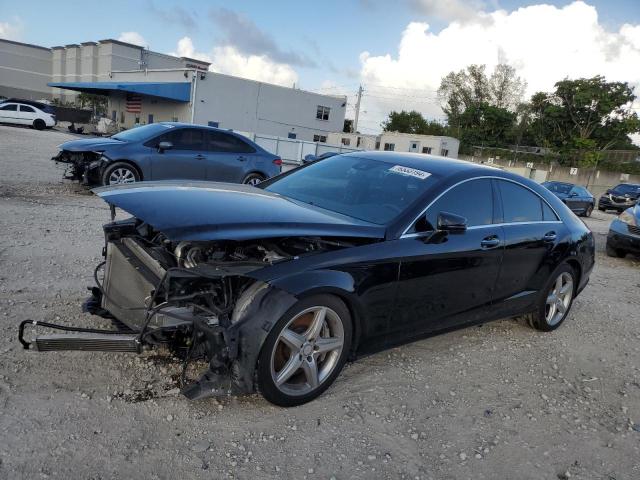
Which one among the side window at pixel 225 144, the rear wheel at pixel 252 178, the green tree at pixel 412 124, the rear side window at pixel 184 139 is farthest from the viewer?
the green tree at pixel 412 124

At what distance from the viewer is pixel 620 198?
82.2ft

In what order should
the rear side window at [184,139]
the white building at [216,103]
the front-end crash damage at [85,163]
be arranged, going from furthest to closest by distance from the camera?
the white building at [216,103], the rear side window at [184,139], the front-end crash damage at [85,163]

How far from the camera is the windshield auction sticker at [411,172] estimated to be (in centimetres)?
407

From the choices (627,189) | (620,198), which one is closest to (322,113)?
(627,189)

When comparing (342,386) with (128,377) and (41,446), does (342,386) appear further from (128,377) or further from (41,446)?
(41,446)

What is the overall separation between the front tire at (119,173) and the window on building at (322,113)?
3765cm

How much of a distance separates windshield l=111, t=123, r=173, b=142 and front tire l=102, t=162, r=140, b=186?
607 mm

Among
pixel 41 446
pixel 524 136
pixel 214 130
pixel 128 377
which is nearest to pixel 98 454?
pixel 41 446

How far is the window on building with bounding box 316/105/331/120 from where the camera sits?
4595 centimetres

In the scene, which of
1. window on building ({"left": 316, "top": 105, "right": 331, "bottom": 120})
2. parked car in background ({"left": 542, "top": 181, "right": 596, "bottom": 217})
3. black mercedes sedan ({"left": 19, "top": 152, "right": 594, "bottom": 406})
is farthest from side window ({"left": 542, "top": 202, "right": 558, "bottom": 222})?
window on building ({"left": 316, "top": 105, "right": 331, "bottom": 120})

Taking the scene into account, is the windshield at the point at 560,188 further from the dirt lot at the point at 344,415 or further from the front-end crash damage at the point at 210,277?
the front-end crash damage at the point at 210,277

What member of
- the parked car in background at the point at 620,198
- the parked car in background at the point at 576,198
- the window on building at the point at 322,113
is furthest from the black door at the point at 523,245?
the window on building at the point at 322,113

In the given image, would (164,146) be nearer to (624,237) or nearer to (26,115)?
(624,237)

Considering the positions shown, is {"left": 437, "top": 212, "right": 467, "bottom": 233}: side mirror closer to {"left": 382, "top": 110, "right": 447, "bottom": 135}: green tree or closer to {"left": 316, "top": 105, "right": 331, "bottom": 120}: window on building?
{"left": 316, "top": 105, "right": 331, "bottom": 120}: window on building
